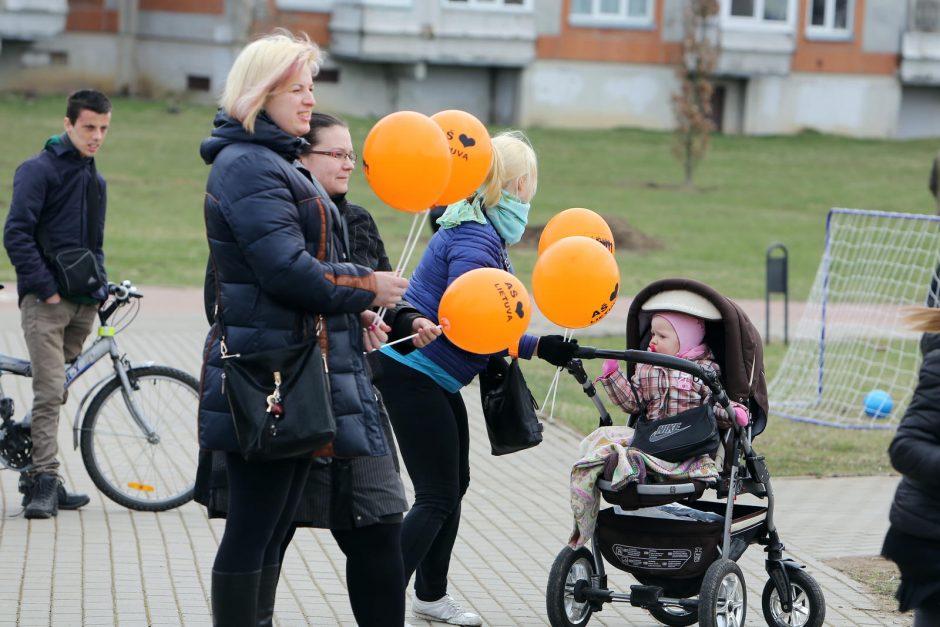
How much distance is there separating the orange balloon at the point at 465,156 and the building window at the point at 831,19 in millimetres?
39952

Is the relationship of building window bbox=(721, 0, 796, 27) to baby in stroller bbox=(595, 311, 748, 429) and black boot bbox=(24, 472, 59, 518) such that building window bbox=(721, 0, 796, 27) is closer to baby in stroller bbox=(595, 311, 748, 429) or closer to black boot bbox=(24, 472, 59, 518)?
black boot bbox=(24, 472, 59, 518)

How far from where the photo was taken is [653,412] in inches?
218

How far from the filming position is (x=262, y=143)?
4.21m

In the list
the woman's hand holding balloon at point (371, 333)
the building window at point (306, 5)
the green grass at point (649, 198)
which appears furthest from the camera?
the building window at point (306, 5)

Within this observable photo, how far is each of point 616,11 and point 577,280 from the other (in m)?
38.0

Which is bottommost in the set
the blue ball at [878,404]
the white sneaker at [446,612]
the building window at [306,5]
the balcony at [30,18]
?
the blue ball at [878,404]

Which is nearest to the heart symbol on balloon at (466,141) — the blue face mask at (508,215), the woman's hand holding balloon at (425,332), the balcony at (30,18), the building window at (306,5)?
the blue face mask at (508,215)

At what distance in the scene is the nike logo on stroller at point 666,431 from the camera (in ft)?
17.7

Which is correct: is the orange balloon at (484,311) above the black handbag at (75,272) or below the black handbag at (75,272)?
above

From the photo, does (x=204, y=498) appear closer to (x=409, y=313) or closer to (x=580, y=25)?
(x=409, y=313)

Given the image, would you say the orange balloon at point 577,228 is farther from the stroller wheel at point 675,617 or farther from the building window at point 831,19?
the building window at point 831,19

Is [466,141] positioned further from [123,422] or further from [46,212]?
[123,422]

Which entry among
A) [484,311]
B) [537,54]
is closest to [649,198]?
[537,54]

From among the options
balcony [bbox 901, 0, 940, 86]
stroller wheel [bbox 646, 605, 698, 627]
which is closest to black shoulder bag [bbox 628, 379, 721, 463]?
stroller wheel [bbox 646, 605, 698, 627]
